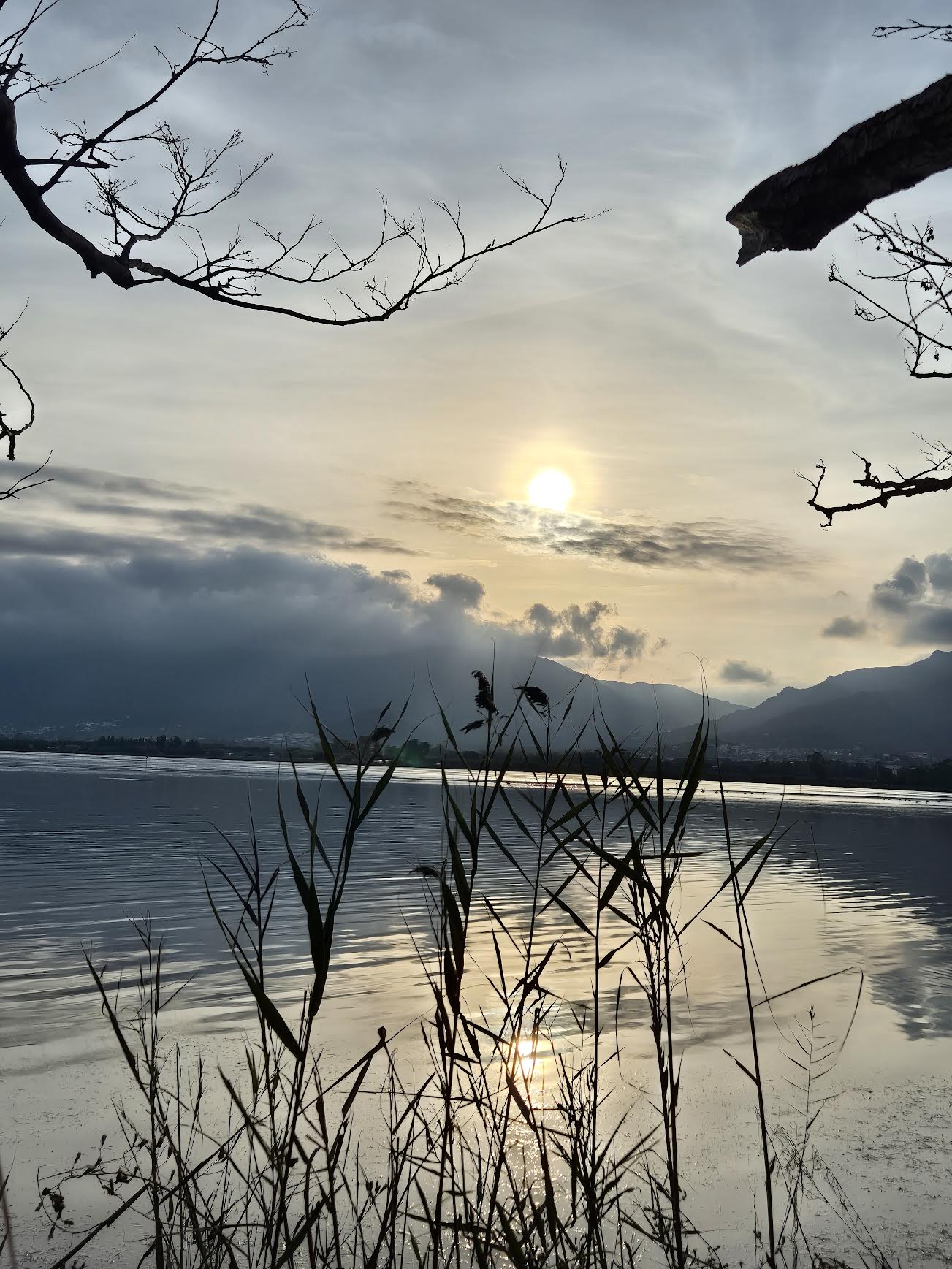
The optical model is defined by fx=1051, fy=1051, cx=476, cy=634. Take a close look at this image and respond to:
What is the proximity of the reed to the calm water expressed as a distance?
25 cm

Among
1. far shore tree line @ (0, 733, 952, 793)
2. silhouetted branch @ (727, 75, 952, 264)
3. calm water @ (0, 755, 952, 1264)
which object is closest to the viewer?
silhouetted branch @ (727, 75, 952, 264)

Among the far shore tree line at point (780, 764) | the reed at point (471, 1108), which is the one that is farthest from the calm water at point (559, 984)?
the far shore tree line at point (780, 764)

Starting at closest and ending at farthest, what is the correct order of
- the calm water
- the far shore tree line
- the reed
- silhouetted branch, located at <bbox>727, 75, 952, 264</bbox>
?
silhouetted branch, located at <bbox>727, 75, 952, 264</bbox> < the reed < the calm water < the far shore tree line

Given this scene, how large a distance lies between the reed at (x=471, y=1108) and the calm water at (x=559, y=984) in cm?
25

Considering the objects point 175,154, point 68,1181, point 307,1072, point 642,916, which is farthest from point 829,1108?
point 175,154

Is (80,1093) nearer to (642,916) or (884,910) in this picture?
(642,916)

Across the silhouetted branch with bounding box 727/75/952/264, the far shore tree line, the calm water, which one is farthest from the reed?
the far shore tree line

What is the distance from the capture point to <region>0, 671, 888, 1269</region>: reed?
281 cm

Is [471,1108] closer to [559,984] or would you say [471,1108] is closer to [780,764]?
[559,984]

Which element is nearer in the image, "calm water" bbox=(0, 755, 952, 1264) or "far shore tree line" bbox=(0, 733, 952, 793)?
"calm water" bbox=(0, 755, 952, 1264)

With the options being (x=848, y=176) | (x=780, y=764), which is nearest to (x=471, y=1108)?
(x=848, y=176)

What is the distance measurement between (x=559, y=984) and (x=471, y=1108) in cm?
418

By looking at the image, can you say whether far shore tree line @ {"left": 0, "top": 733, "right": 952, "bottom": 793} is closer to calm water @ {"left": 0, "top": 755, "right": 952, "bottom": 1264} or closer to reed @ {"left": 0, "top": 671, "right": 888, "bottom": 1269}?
calm water @ {"left": 0, "top": 755, "right": 952, "bottom": 1264}

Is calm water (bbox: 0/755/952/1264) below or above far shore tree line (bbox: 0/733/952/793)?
below
